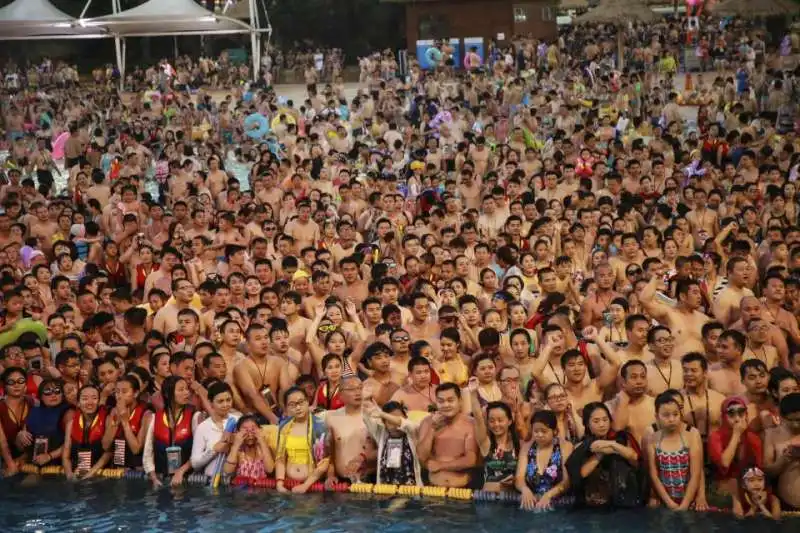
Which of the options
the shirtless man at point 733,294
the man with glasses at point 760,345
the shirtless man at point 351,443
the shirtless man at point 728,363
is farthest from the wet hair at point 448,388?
the shirtless man at point 733,294

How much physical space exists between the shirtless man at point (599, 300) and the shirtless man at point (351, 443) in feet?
8.38

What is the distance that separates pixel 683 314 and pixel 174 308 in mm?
4331

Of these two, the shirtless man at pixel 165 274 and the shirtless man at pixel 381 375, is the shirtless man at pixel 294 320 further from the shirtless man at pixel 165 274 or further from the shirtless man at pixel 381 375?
the shirtless man at pixel 165 274

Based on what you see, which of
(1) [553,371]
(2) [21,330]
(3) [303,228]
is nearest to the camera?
(1) [553,371]

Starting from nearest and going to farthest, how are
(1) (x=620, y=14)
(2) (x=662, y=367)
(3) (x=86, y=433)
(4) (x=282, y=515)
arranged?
(4) (x=282, y=515) → (2) (x=662, y=367) → (3) (x=86, y=433) → (1) (x=620, y=14)

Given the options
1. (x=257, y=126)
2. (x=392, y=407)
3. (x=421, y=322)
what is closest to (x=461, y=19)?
(x=257, y=126)

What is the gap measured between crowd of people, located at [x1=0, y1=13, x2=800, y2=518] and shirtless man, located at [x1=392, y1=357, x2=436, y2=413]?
0.02 m

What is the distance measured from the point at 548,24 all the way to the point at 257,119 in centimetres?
1433

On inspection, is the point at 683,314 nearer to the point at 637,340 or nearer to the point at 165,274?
the point at 637,340

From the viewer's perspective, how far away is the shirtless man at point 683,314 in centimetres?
882

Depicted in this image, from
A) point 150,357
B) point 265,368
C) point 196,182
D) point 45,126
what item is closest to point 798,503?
point 265,368

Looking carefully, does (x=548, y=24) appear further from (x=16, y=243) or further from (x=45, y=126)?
(x=16, y=243)

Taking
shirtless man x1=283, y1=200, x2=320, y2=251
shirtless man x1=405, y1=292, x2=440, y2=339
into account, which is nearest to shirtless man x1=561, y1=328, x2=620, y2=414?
shirtless man x1=405, y1=292, x2=440, y2=339

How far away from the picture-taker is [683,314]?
9062 millimetres
